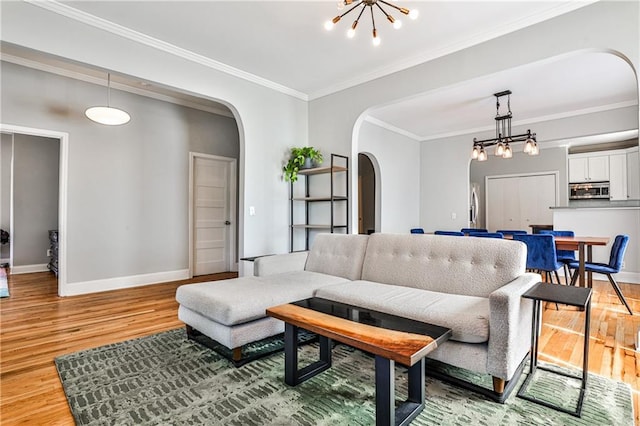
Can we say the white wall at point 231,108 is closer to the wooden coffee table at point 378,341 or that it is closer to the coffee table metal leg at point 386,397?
the wooden coffee table at point 378,341

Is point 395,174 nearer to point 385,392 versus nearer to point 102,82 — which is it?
point 102,82

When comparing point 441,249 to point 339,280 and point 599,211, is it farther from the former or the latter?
point 599,211

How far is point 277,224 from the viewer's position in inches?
178

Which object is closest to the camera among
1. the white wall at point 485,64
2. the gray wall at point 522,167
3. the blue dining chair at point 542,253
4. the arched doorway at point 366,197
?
the white wall at point 485,64

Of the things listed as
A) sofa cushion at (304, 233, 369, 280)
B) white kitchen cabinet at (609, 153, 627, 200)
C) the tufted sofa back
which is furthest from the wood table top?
white kitchen cabinet at (609, 153, 627, 200)

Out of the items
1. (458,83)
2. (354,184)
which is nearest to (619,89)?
(458,83)

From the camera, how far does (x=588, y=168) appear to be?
7.08 m

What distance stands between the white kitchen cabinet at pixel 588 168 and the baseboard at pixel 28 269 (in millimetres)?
11036

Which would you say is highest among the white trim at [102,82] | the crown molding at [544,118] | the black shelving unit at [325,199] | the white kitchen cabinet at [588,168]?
the white trim at [102,82]

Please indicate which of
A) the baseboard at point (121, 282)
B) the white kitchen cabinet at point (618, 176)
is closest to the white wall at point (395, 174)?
the baseboard at point (121, 282)

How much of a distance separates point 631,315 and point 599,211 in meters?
2.47

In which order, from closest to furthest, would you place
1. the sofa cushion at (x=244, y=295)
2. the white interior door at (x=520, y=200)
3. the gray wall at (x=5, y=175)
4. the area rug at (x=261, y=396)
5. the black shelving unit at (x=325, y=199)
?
1. the area rug at (x=261, y=396)
2. the sofa cushion at (x=244, y=295)
3. the black shelving unit at (x=325, y=199)
4. the gray wall at (x=5, y=175)
5. the white interior door at (x=520, y=200)

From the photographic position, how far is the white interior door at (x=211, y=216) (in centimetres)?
547

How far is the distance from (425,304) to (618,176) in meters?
7.28
